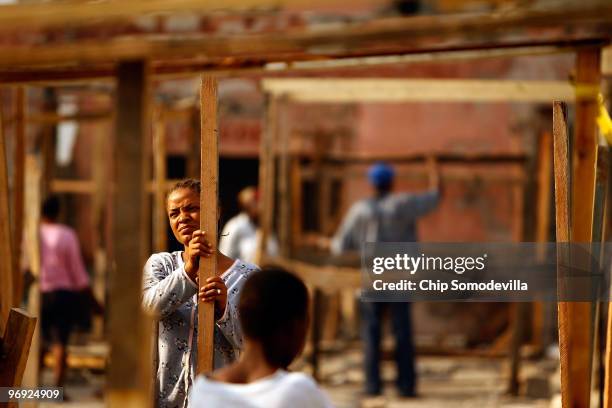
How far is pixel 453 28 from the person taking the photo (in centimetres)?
288

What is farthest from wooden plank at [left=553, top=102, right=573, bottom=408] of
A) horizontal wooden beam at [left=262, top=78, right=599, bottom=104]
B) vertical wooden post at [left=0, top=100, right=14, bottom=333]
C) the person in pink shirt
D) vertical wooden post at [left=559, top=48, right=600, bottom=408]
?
the person in pink shirt

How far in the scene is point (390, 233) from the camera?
8.91 m

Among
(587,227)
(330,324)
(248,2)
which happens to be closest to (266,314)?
(248,2)

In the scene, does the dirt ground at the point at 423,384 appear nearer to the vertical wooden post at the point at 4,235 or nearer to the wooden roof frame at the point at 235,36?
the vertical wooden post at the point at 4,235

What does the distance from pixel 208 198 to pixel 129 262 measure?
2.89ft

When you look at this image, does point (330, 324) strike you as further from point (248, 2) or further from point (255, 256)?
point (248, 2)

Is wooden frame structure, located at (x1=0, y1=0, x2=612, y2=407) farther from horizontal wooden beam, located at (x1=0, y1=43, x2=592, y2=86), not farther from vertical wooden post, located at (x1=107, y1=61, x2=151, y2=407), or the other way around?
horizontal wooden beam, located at (x1=0, y1=43, x2=592, y2=86)

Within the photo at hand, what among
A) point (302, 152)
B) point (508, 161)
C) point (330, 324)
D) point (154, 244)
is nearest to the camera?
point (154, 244)

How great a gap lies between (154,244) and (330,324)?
361 centimetres

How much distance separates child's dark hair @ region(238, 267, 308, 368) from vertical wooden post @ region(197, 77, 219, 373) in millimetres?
846

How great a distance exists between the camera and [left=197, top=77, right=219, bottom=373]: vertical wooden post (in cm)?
367

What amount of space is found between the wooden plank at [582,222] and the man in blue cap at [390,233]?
494 centimetres

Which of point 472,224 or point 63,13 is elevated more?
point 63,13

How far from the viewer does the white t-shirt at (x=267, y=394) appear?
9.01 feet
